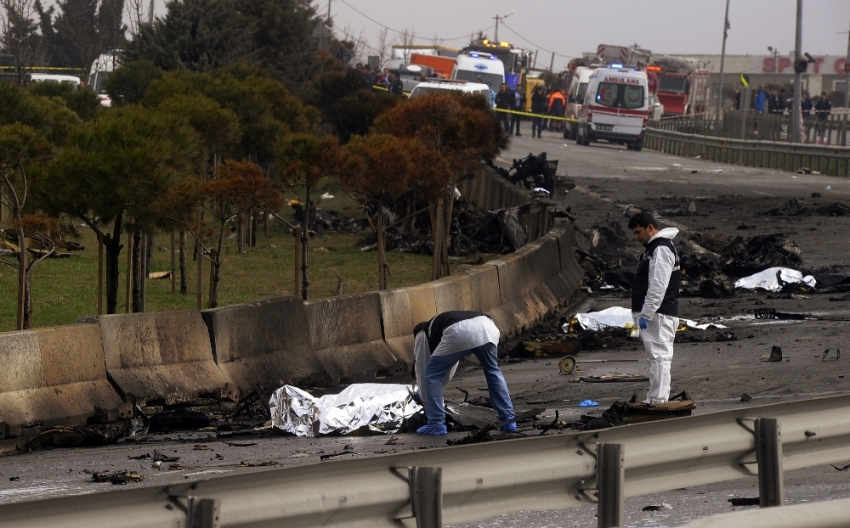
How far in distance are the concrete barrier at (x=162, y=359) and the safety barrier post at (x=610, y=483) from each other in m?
5.66

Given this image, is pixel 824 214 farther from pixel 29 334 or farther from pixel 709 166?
pixel 29 334

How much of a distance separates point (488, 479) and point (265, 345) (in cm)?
688

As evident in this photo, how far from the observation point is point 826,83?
121250 mm

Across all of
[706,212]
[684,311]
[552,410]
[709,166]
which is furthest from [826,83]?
[552,410]

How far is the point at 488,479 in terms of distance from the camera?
5.85 m

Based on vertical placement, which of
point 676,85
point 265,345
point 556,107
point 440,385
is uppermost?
point 676,85

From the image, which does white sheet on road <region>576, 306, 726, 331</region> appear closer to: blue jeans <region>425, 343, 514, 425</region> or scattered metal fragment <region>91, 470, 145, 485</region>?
blue jeans <region>425, 343, 514, 425</region>

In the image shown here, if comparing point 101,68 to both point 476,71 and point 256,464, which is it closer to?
point 476,71

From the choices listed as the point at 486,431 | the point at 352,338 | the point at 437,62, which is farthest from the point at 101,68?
the point at 486,431

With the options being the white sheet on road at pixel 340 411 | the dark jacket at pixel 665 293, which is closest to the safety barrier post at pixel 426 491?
the white sheet on road at pixel 340 411

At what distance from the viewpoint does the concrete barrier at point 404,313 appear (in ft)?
46.5

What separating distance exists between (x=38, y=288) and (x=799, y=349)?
36.0 feet

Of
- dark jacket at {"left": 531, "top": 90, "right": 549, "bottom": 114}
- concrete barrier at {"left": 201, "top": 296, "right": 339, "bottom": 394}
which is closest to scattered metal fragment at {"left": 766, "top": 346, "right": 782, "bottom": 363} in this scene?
concrete barrier at {"left": 201, "top": 296, "right": 339, "bottom": 394}

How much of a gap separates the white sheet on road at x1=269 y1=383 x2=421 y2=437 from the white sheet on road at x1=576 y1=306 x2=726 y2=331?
617cm
